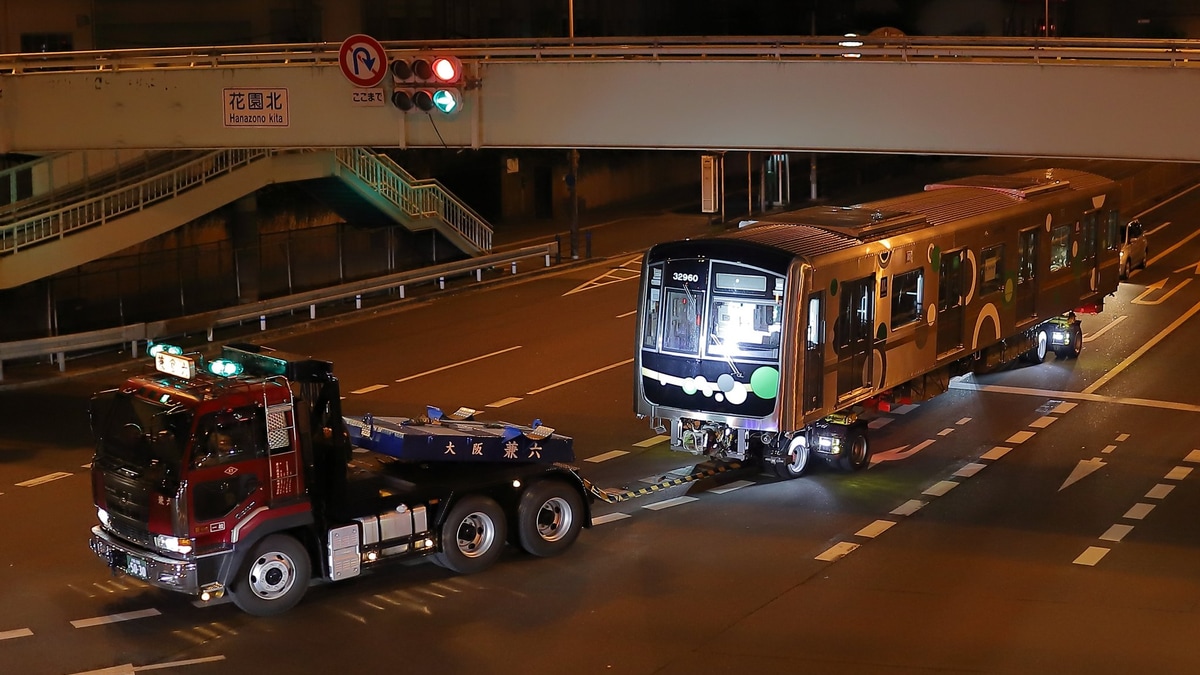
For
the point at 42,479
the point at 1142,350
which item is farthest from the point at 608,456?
the point at 1142,350

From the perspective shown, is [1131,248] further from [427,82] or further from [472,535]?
[472,535]

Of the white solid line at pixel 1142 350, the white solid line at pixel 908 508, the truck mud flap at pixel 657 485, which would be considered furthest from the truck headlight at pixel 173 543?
the white solid line at pixel 1142 350

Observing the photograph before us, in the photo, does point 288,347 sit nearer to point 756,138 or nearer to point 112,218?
point 112,218

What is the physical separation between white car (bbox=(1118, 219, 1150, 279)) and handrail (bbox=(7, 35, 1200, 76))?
17358 millimetres

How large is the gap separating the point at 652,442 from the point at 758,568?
5.92 m

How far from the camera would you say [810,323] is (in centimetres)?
1772

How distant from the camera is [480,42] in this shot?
67.8 ft

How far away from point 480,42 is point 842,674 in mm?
11836

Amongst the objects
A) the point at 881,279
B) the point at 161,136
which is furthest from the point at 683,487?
the point at 161,136

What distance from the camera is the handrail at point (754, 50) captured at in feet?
58.3

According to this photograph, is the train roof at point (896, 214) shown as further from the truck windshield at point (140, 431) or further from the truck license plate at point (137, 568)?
the truck license plate at point (137, 568)

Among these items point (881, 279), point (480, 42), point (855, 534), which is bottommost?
point (855, 534)

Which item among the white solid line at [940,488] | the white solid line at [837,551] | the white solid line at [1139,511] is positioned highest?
the white solid line at [837,551]

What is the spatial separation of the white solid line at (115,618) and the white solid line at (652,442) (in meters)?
8.39
